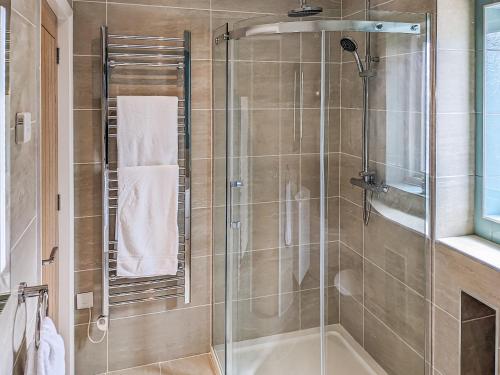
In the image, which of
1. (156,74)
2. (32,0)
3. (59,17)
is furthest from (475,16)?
(59,17)

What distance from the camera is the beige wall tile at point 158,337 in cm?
248

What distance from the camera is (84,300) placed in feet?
7.80

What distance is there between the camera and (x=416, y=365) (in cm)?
199

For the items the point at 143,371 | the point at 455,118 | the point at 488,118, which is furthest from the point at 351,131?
the point at 143,371

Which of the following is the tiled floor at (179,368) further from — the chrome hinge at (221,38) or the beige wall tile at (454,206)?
the chrome hinge at (221,38)

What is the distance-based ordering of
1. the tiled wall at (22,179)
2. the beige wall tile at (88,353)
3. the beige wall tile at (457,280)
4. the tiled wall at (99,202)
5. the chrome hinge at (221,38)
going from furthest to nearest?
the beige wall tile at (88,353), the tiled wall at (99,202), the chrome hinge at (221,38), the beige wall tile at (457,280), the tiled wall at (22,179)

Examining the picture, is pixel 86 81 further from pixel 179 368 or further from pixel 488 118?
pixel 488 118

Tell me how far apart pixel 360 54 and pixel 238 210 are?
0.93 m

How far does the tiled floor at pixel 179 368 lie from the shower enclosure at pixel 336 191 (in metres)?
0.53

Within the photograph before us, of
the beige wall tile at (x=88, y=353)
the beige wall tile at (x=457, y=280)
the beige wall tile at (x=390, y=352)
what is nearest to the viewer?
the beige wall tile at (x=457, y=280)

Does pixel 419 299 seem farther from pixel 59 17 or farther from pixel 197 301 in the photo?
pixel 59 17

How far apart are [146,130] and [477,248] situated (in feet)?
5.54

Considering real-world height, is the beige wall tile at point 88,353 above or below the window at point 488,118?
below

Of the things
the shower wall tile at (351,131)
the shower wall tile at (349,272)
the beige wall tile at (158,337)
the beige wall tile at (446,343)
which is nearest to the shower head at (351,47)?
the shower wall tile at (351,131)
